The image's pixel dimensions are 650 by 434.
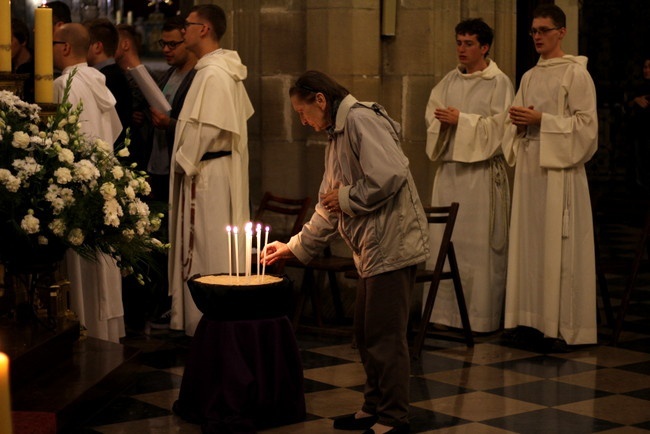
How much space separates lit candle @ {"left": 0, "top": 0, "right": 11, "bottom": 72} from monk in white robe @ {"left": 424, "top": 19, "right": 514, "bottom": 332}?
296 centimetres

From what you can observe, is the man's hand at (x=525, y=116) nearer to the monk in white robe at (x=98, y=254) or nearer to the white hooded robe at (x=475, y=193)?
the white hooded robe at (x=475, y=193)

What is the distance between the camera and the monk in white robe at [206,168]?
684 cm

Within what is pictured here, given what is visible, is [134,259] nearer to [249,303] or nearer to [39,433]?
[249,303]

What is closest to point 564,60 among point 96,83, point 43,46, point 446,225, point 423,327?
point 446,225

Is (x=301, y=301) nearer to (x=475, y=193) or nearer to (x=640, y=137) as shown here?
(x=475, y=193)

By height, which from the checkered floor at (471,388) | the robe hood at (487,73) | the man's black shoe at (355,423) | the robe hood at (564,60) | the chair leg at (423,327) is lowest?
the checkered floor at (471,388)

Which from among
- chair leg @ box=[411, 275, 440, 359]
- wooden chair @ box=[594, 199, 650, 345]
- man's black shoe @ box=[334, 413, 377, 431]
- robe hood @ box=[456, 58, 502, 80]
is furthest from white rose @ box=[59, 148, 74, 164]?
wooden chair @ box=[594, 199, 650, 345]

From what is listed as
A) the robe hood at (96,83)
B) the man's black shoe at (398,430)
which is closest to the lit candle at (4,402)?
the man's black shoe at (398,430)

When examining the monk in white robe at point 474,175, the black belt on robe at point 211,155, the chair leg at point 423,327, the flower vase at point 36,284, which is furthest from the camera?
the monk in white robe at point 474,175

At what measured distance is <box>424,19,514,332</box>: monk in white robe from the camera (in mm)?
7227

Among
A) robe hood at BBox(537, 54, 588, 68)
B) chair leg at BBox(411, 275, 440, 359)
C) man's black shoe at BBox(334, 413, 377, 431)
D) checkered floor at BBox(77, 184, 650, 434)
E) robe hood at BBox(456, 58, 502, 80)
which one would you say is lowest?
checkered floor at BBox(77, 184, 650, 434)

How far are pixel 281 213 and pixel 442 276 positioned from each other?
4.29 feet

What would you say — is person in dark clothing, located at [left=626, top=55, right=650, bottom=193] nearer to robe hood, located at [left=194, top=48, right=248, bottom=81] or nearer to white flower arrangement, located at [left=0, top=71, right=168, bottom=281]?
robe hood, located at [left=194, top=48, right=248, bottom=81]

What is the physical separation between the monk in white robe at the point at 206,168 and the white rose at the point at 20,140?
188 cm
